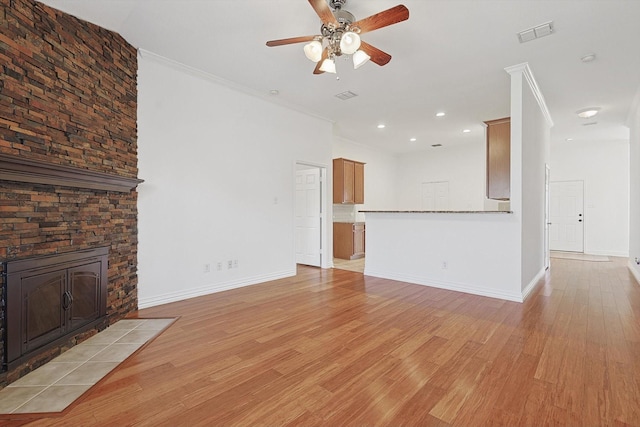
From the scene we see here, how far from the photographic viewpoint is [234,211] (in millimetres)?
4457

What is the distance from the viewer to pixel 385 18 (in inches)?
90.8

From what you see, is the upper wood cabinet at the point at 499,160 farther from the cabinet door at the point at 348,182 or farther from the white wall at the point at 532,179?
the cabinet door at the point at 348,182

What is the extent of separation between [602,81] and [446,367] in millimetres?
4566

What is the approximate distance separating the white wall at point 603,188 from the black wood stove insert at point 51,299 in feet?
33.0

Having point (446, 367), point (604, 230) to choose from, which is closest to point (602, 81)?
point (446, 367)

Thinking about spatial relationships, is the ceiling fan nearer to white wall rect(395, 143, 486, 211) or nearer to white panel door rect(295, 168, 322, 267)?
white panel door rect(295, 168, 322, 267)

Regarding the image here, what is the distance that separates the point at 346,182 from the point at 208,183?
11.5 ft

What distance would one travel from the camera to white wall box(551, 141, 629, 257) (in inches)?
289

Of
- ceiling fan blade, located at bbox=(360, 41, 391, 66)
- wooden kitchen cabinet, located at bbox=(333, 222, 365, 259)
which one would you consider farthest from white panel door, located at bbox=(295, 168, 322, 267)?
ceiling fan blade, located at bbox=(360, 41, 391, 66)

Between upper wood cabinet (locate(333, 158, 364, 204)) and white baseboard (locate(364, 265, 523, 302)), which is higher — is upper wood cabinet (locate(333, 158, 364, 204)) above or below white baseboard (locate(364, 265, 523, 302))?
Result: above

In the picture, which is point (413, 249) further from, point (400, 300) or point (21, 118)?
point (21, 118)

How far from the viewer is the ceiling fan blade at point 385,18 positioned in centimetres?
219

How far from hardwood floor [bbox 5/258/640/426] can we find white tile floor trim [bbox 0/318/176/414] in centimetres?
11

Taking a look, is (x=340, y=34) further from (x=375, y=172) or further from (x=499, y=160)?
(x=375, y=172)
